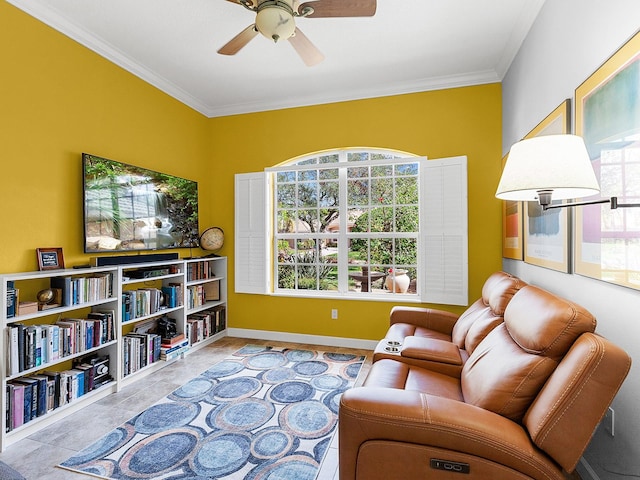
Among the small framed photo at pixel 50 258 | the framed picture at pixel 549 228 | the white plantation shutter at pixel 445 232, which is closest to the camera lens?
the framed picture at pixel 549 228

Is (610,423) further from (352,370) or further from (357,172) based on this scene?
(357,172)

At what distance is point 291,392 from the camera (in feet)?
9.01

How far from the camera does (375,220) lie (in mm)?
3910

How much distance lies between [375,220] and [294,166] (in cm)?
121

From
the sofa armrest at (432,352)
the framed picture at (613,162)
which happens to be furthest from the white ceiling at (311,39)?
the sofa armrest at (432,352)

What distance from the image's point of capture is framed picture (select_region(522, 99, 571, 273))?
192 centimetres

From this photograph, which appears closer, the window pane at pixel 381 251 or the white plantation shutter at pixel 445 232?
the white plantation shutter at pixel 445 232

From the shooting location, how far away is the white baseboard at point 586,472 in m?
1.66

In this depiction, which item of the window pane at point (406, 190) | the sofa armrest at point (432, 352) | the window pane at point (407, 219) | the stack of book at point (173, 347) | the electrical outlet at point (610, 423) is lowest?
the stack of book at point (173, 347)

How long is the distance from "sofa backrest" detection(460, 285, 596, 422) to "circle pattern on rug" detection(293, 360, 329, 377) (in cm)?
171

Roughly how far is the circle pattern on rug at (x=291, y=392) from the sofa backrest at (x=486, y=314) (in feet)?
4.14

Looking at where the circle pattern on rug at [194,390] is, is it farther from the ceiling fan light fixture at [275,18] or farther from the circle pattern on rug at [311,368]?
the ceiling fan light fixture at [275,18]

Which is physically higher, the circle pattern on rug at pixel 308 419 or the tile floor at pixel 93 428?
the tile floor at pixel 93 428

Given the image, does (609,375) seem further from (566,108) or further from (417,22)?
(417,22)
